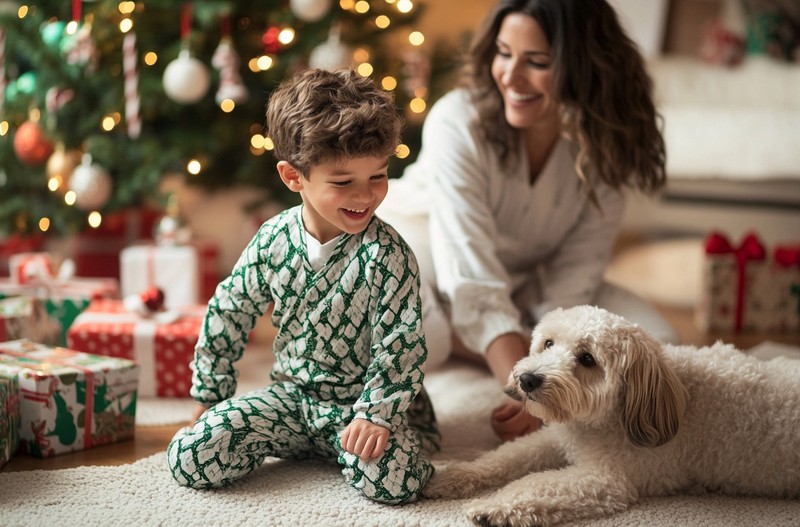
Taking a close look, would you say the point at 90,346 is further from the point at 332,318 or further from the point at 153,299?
the point at 332,318

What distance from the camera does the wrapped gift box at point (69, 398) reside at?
5.63 ft

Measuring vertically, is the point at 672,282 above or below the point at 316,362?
below

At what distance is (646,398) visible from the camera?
143 centimetres

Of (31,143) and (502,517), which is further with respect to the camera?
(31,143)

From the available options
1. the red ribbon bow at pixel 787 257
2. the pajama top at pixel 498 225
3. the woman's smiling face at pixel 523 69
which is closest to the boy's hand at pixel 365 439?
the pajama top at pixel 498 225

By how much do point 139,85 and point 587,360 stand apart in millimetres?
1967

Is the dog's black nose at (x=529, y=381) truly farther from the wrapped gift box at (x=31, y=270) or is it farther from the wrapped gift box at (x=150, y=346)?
the wrapped gift box at (x=31, y=270)

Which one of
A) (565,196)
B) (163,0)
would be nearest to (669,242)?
(565,196)

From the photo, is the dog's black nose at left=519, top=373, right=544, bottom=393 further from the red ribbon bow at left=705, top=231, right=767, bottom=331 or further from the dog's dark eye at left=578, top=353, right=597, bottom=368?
the red ribbon bow at left=705, top=231, right=767, bottom=331

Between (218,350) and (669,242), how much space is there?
8.96 feet

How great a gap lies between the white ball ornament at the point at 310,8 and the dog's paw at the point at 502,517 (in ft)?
6.30

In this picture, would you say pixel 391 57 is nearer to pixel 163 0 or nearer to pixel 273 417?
pixel 163 0

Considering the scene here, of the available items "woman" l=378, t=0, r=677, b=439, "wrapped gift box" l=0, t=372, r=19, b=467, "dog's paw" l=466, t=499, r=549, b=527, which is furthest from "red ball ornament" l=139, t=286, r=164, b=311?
"dog's paw" l=466, t=499, r=549, b=527

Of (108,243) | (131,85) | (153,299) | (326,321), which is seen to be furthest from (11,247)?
(326,321)
